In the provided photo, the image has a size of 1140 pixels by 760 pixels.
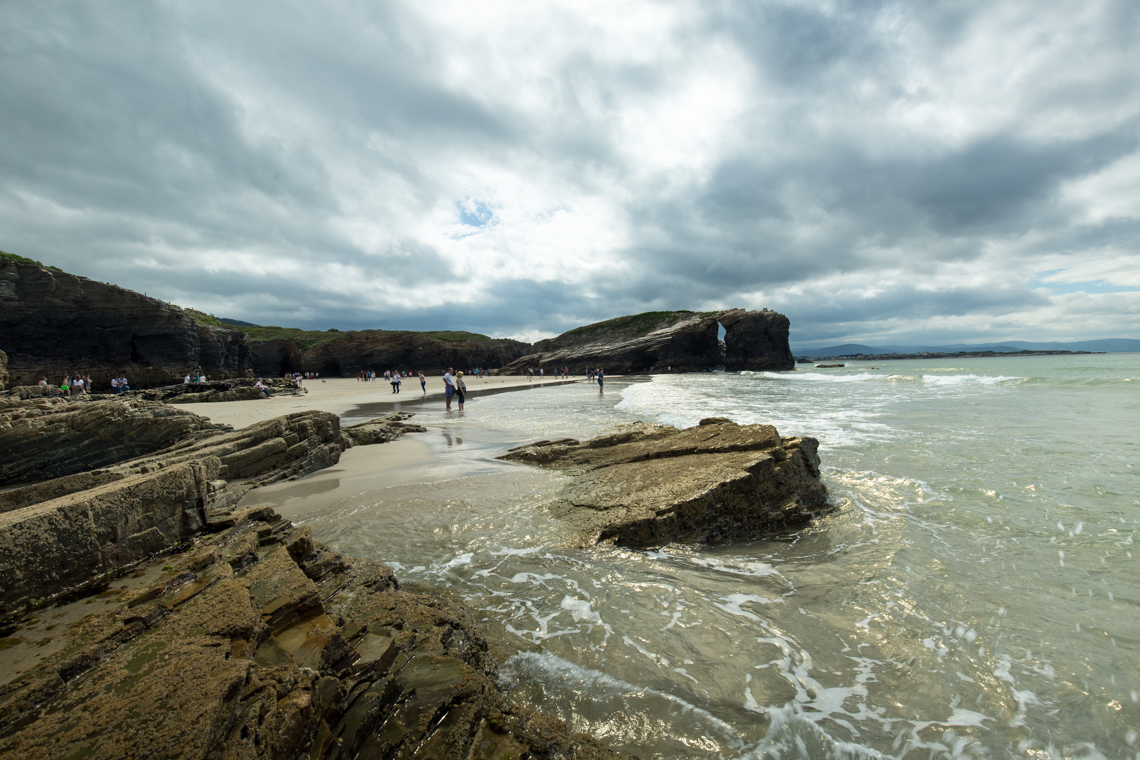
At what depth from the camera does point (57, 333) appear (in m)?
34.0

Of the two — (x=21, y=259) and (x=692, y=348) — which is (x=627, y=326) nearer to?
(x=692, y=348)

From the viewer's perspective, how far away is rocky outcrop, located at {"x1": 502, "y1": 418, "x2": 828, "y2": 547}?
557cm

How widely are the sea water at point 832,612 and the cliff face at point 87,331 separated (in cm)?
4492

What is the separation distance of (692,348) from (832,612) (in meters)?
72.8

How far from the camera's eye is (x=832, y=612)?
4.09 meters

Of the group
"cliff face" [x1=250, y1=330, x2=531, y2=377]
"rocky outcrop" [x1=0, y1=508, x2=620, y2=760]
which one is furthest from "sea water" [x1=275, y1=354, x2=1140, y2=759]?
"cliff face" [x1=250, y1=330, x2=531, y2=377]

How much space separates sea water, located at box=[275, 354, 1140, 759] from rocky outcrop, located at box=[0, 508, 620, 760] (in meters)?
0.66

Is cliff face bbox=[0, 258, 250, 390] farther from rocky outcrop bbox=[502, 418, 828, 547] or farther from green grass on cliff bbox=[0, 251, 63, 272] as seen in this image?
rocky outcrop bbox=[502, 418, 828, 547]

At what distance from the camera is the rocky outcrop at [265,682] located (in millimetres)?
1843


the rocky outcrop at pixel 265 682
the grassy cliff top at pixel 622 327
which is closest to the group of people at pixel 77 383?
the rocky outcrop at pixel 265 682

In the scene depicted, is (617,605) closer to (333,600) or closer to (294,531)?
(333,600)

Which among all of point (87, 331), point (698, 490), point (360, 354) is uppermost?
point (87, 331)

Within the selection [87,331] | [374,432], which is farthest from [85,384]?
[374,432]

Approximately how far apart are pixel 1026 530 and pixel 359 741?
26.1ft
